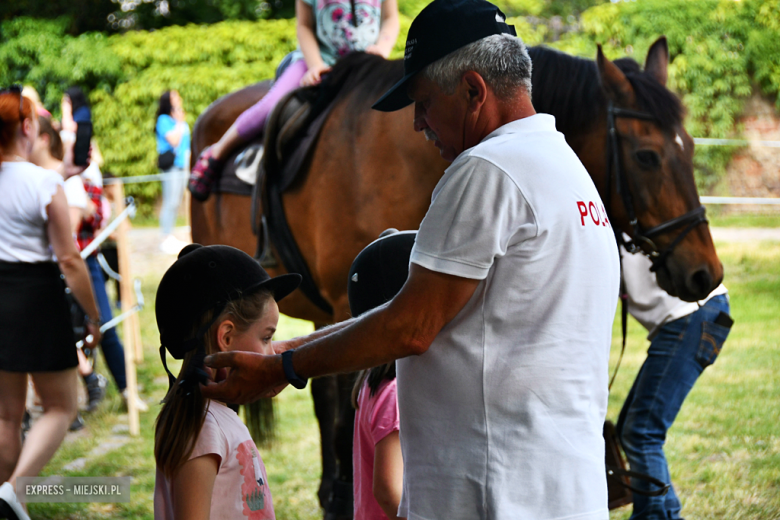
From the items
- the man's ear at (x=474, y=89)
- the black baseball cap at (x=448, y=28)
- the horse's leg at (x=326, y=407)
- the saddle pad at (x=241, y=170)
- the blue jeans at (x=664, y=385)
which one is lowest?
the horse's leg at (x=326, y=407)

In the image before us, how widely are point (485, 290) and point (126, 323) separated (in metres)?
5.32

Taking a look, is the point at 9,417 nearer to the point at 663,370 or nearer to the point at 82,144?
the point at 82,144

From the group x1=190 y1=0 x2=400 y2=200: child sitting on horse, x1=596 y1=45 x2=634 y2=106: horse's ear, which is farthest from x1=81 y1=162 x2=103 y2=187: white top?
x1=596 y1=45 x2=634 y2=106: horse's ear

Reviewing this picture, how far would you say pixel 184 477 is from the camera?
166 centimetres

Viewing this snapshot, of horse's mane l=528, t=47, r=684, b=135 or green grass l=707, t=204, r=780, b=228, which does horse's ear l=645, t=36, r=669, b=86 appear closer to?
horse's mane l=528, t=47, r=684, b=135

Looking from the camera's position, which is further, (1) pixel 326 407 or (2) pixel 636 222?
(1) pixel 326 407

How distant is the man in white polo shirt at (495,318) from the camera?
4.62 feet

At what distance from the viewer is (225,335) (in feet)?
5.98

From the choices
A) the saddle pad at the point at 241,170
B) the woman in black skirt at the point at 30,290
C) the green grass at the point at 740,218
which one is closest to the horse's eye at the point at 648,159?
the saddle pad at the point at 241,170

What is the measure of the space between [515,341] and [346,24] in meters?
2.74

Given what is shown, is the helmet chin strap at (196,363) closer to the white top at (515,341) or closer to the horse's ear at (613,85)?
the white top at (515,341)

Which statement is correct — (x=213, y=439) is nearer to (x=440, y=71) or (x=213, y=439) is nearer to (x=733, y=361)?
(x=440, y=71)

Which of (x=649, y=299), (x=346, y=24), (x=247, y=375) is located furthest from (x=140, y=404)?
(x=247, y=375)

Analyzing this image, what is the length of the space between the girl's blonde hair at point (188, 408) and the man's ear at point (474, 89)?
0.68 m
